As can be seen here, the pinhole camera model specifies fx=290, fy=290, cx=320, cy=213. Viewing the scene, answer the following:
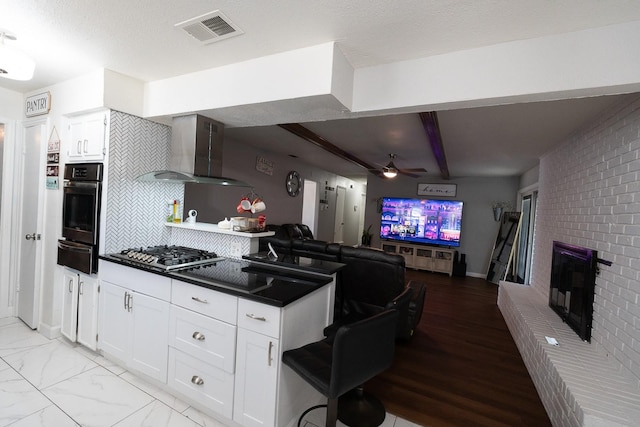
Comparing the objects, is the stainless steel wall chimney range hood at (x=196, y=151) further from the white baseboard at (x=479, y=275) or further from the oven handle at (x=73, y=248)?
the white baseboard at (x=479, y=275)

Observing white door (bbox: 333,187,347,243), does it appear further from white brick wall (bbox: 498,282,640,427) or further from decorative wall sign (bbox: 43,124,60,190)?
decorative wall sign (bbox: 43,124,60,190)

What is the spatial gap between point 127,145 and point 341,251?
2.19 metres

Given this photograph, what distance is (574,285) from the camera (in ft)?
7.98

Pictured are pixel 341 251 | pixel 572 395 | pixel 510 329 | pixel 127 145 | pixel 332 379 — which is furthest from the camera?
pixel 510 329

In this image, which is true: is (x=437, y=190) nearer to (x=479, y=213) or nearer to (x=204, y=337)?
(x=479, y=213)

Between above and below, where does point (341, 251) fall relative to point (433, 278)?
above

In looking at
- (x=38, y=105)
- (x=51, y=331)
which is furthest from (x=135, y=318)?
(x=38, y=105)

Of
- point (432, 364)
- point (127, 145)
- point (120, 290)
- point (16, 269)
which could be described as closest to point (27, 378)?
point (120, 290)

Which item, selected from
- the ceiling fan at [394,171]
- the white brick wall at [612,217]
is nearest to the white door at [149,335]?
the white brick wall at [612,217]

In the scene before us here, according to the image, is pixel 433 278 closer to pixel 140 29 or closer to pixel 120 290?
pixel 120 290

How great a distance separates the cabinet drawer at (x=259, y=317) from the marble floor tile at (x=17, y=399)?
1.49 m

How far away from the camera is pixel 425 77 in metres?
1.80

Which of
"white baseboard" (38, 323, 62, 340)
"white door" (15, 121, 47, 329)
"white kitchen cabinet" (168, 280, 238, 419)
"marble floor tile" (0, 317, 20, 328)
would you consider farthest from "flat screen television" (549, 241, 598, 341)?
"marble floor tile" (0, 317, 20, 328)

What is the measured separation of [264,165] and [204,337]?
3908 mm
